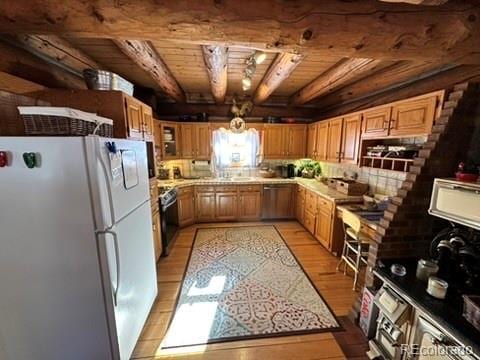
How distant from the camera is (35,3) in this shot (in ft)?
3.89

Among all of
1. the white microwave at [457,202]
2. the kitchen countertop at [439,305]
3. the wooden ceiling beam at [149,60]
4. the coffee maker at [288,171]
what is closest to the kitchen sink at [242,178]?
the coffee maker at [288,171]

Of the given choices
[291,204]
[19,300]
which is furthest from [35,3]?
[291,204]

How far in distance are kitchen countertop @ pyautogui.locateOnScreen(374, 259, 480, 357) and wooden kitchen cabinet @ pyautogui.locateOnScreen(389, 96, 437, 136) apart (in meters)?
1.31

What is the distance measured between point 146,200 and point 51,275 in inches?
34.5

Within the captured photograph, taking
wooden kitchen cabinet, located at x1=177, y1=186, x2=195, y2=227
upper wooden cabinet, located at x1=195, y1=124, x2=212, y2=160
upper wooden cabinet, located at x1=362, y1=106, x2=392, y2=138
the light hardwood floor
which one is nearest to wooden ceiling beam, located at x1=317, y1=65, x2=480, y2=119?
upper wooden cabinet, located at x1=362, y1=106, x2=392, y2=138

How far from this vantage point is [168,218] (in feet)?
13.5

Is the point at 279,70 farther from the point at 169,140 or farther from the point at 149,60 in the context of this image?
the point at 169,140

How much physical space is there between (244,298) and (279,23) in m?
2.49

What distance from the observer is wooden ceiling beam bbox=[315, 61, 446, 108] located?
2307 mm

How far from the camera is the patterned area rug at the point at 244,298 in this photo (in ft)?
6.62

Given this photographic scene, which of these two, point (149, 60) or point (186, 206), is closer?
point (149, 60)

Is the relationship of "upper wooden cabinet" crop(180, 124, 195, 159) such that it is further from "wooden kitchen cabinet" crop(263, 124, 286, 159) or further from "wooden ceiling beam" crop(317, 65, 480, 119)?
"wooden ceiling beam" crop(317, 65, 480, 119)

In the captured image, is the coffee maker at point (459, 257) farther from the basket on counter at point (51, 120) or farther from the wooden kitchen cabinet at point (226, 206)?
the wooden kitchen cabinet at point (226, 206)

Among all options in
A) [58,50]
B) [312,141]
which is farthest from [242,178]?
[58,50]
